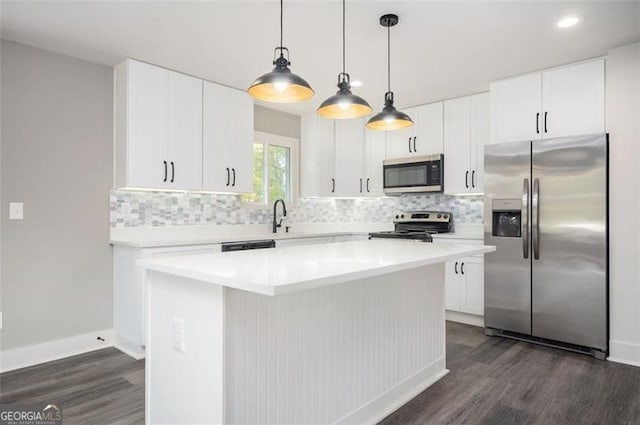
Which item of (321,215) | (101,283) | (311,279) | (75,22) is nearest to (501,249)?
(321,215)

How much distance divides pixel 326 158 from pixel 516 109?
2.26 m

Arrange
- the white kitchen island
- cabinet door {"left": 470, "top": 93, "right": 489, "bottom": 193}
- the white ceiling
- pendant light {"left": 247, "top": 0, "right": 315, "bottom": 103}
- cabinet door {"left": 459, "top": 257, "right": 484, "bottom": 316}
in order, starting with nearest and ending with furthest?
the white kitchen island < pendant light {"left": 247, "top": 0, "right": 315, "bottom": 103} < the white ceiling < cabinet door {"left": 459, "top": 257, "right": 484, "bottom": 316} < cabinet door {"left": 470, "top": 93, "right": 489, "bottom": 193}

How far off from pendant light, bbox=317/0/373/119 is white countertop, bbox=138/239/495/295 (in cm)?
81

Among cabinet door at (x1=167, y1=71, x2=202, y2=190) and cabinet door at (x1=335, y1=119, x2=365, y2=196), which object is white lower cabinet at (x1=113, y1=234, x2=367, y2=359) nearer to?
cabinet door at (x1=167, y1=71, x2=202, y2=190)

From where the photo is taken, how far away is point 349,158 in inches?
203

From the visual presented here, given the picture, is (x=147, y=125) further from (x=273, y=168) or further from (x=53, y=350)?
(x=53, y=350)

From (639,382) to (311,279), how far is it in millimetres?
2714

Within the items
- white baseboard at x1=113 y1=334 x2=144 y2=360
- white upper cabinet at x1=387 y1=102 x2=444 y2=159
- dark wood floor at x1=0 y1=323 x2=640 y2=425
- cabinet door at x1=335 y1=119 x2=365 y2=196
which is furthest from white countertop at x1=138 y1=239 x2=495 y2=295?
cabinet door at x1=335 y1=119 x2=365 y2=196

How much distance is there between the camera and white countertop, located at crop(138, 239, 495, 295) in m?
1.33

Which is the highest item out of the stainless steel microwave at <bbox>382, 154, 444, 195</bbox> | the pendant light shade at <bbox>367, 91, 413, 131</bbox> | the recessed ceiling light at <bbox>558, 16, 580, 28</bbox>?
the recessed ceiling light at <bbox>558, 16, 580, 28</bbox>

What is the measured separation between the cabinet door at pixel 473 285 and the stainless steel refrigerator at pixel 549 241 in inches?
7.9

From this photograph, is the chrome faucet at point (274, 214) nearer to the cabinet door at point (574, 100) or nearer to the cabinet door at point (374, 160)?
the cabinet door at point (374, 160)

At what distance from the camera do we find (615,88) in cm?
312

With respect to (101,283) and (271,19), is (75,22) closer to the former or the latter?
(271,19)
